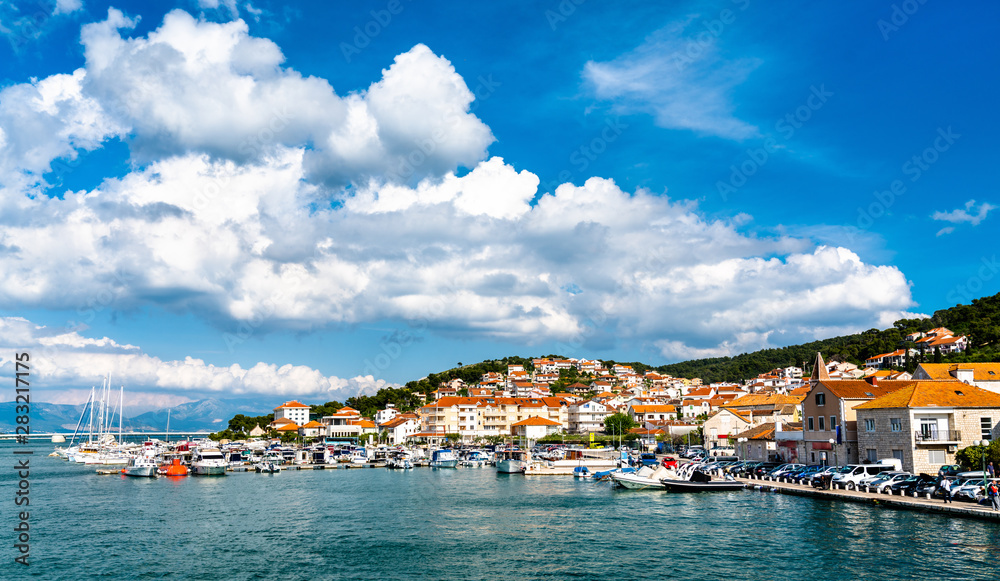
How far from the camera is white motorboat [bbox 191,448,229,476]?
7794 cm

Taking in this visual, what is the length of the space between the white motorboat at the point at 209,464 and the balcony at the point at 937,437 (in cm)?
7120

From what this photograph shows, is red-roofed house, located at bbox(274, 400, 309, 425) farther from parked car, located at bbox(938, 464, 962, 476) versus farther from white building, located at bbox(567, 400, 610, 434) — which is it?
parked car, located at bbox(938, 464, 962, 476)

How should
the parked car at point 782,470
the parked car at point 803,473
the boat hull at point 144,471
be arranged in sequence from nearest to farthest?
the parked car at point 803,473, the parked car at point 782,470, the boat hull at point 144,471

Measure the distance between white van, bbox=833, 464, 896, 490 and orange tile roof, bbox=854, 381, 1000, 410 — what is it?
422 cm

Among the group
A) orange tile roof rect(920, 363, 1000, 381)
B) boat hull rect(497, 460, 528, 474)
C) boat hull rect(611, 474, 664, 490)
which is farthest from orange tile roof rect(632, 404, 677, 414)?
orange tile roof rect(920, 363, 1000, 381)

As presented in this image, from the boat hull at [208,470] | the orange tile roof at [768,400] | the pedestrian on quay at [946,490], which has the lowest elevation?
the boat hull at [208,470]

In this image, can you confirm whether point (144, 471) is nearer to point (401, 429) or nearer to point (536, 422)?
point (401, 429)

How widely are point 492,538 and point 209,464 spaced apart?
55586 millimetres

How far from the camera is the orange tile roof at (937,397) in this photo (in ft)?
146

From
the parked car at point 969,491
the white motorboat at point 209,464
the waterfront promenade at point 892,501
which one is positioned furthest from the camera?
the white motorboat at point 209,464

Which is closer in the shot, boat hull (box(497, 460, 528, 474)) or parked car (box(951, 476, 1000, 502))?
parked car (box(951, 476, 1000, 502))

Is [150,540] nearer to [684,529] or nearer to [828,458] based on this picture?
[684,529]

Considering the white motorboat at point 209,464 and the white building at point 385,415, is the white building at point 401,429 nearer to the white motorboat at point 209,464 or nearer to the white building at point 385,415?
the white building at point 385,415

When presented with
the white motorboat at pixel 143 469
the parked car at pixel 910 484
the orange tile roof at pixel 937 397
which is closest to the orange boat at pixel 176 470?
the white motorboat at pixel 143 469
